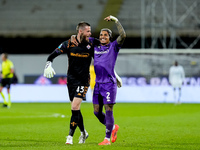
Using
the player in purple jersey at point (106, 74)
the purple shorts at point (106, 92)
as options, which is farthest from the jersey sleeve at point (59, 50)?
the purple shorts at point (106, 92)

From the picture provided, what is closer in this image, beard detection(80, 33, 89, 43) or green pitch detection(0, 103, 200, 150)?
green pitch detection(0, 103, 200, 150)

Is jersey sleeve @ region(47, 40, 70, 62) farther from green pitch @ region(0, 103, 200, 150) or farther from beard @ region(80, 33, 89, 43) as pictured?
green pitch @ region(0, 103, 200, 150)

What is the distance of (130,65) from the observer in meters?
27.4

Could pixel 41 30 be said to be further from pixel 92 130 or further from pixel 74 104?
pixel 74 104

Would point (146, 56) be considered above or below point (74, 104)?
below

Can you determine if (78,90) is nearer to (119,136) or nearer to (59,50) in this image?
(59,50)

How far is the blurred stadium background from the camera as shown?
24.7 meters

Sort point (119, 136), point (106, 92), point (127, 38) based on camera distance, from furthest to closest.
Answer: point (127, 38) < point (119, 136) < point (106, 92)

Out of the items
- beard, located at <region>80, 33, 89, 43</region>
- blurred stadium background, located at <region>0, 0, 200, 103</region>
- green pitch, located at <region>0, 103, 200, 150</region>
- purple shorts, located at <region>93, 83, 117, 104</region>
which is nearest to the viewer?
green pitch, located at <region>0, 103, 200, 150</region>

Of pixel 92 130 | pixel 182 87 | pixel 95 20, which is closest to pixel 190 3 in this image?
pixel 95 20

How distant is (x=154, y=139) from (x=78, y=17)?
27.8 m

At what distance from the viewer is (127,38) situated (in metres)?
32.9

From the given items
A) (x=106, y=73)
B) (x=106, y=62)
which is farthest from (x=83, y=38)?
(x=106, y=73)

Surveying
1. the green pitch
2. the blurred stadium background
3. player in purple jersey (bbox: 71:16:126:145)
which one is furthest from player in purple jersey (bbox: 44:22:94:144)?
the blurred stadium background
